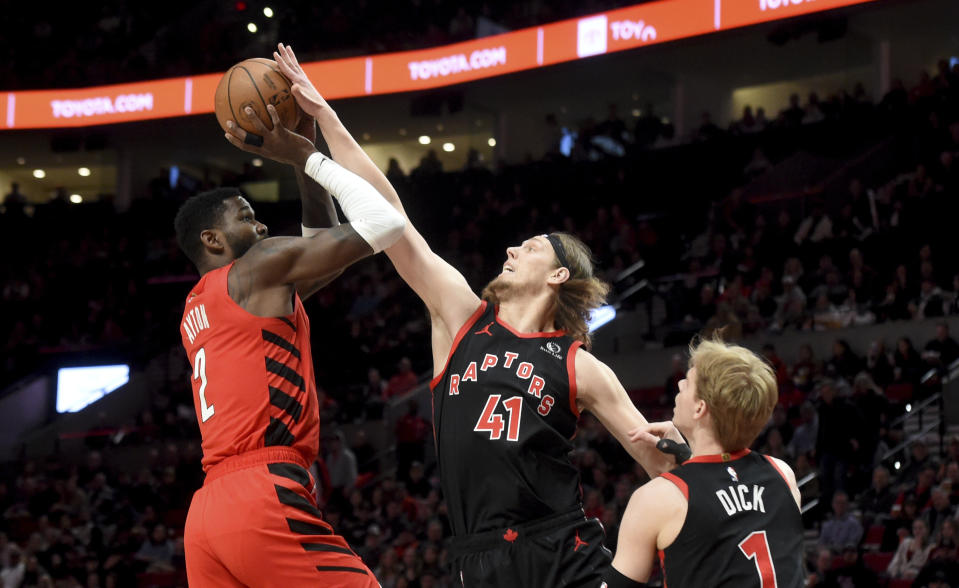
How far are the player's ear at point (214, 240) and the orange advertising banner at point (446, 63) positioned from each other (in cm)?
1523

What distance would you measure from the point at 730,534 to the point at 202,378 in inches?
78.5

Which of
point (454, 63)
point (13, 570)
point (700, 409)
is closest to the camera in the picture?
point (700, 409)

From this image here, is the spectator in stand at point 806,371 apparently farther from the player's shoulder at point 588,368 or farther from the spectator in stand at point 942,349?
the player's shoulder at point 588,368

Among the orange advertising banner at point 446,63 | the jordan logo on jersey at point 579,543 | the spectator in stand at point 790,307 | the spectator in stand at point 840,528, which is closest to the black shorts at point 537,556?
the jordan logo on jersey at point 579,543

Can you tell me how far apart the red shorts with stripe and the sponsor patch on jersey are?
0.99 metres

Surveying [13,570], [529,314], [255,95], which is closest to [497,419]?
[529,314]

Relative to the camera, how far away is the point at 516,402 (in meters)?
4.04

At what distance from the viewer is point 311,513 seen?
13.0 ft

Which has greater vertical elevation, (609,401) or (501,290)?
(501,290)

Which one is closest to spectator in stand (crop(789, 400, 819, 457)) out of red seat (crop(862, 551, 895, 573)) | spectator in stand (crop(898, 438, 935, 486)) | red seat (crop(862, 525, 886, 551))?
spectator in stand (crop(898, 438, 935, 486))

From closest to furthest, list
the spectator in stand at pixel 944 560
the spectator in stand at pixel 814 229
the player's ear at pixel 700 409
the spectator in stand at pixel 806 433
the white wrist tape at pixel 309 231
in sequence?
1. the player's ear at pixel 700 409
2. the white wrist tape at pixel 309 231
3. the spectator in stand at pixel 944 560
4. the spectator in stand at pixel 806 433
5. the spectator in stand at pixel 814 229

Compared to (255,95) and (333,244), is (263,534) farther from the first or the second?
(255,95)

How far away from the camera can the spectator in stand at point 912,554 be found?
372 inches

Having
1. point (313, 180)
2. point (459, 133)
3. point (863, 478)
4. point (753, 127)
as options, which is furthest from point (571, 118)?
point (313, 180)
